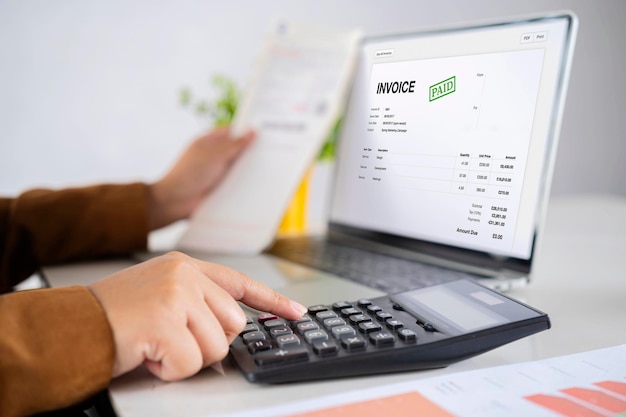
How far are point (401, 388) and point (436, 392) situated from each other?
0.02 m

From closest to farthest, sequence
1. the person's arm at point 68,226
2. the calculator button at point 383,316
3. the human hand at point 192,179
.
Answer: the calculator button at point 383,316 → the person's arm at point 68,226 → the human hand at point 192,179

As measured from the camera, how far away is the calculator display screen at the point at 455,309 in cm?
44

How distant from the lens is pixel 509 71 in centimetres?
56

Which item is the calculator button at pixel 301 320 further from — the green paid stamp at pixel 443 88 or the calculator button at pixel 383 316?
the green paid stamp at pixel 443 88

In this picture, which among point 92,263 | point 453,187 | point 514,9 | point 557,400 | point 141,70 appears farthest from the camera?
point 514,9

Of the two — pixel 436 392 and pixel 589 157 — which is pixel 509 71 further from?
pixel 589 157

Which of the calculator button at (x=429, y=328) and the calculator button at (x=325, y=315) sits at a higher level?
the calculator button at (x=429, y=328)

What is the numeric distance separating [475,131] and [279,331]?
0.27 meters

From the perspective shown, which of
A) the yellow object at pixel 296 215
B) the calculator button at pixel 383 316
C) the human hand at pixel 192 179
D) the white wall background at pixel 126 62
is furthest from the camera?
the white wall background at pixel 126 62

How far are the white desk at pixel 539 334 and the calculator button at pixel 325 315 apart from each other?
66 mm

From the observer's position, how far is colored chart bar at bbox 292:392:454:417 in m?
0.34

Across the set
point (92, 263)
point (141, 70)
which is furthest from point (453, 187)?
point (141, 70)

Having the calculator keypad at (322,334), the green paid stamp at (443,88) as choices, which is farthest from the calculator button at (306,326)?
the green paid stamp at (443,88)

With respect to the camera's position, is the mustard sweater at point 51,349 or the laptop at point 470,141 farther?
the laptop at point 470,141
